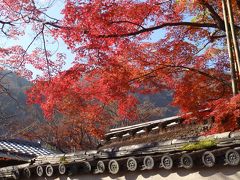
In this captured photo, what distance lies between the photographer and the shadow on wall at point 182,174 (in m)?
5.30

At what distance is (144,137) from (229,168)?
8.13 metres

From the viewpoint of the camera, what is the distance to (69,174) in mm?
7297

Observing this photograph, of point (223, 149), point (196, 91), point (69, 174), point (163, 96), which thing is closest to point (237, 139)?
point (223, 149)

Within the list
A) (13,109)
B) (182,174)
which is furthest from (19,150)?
(13,109)

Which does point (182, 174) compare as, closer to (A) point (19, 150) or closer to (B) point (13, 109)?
(A) point (19, 150)

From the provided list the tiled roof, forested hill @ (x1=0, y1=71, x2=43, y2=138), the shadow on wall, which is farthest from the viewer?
forested hill @ (x1=0, y1=71, x2=43, y2=138)

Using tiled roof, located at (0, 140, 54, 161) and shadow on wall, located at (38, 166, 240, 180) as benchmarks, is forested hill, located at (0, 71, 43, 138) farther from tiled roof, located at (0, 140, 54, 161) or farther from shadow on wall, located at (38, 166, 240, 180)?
shadow on wall, located at (38, 166, 240, 180)

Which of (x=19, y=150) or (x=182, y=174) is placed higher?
(x=19, y=150)

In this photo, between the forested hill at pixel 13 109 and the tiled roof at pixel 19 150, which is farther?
the forested hill at pixel 13 109

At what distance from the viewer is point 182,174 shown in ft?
19.1

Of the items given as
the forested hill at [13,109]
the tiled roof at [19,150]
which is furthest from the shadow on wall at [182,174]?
the tiled roof at [19,150]

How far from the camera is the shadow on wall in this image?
530 cm

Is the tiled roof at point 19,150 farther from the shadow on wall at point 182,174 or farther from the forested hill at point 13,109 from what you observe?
the shadow on wall at point 182,174

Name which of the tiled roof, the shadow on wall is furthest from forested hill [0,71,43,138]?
the shadow on wall
